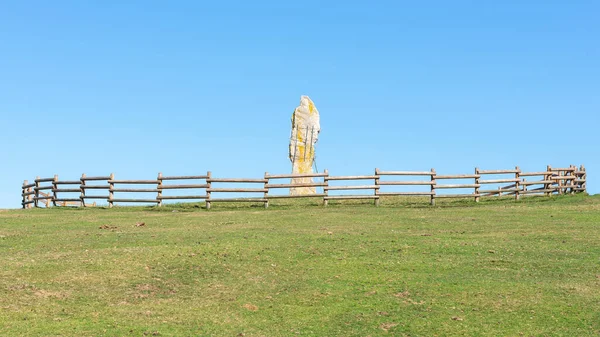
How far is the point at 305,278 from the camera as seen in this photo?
51.0 ft

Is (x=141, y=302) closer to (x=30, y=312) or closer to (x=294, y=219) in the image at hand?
(x=30, y=312)

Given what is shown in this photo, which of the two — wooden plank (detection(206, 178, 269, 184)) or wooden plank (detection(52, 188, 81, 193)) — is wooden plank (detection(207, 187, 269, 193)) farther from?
wooden plank (detection(52, 188, 81, 193))

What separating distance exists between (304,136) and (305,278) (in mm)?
22174

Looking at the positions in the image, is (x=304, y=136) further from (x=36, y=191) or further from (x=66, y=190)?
(x=36, y=191)

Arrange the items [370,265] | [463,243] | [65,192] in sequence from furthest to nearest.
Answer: [65,192]
[463,243]
[370,265]

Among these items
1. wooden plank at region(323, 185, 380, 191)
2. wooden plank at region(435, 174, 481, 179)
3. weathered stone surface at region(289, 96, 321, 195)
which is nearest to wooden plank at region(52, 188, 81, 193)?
weathered stone surface at region(289, 96, 321, 195)

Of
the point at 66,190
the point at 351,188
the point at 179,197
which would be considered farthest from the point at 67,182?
the point at 351,188

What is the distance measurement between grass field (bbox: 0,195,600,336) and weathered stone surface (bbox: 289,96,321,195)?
12.9 metres

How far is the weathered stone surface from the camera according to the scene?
37125 mm

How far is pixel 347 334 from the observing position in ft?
39.7

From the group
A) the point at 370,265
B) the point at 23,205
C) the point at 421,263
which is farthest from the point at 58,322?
the point at 23,205

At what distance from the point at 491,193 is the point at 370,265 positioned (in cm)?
2077

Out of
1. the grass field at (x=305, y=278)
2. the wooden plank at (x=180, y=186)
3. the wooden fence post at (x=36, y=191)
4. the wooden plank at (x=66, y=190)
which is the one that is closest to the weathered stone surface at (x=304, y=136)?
the wooden plank at (x=180, y=186)

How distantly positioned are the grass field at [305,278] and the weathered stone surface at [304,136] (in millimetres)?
12910
